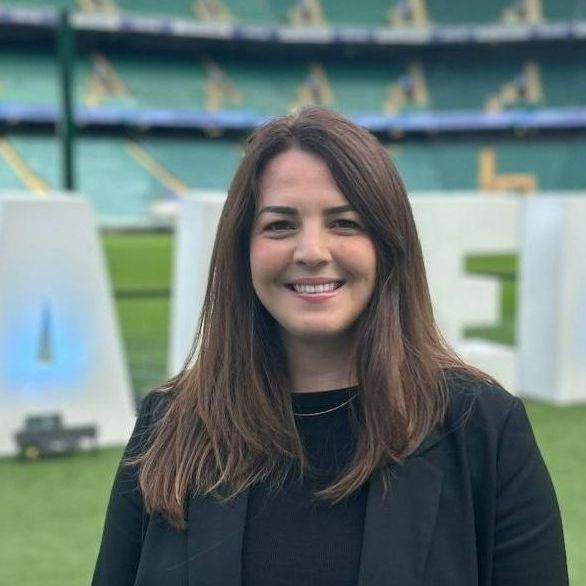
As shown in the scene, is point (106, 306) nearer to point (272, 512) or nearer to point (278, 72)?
point (272, 512)

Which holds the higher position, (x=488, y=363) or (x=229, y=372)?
(x=229, y=372)

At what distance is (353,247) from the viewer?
137 centimetres

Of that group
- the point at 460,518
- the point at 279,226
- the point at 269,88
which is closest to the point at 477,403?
the point at 460,518

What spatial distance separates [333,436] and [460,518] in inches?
8.7

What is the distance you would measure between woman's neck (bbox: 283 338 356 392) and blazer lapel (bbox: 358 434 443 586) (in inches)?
6.8

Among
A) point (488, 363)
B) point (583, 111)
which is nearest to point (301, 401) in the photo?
point (488, 363)

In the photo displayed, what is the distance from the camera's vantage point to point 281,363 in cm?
150

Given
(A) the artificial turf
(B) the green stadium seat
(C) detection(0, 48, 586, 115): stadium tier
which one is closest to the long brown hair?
(A) the artificial turf

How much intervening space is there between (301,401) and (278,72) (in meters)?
31.6

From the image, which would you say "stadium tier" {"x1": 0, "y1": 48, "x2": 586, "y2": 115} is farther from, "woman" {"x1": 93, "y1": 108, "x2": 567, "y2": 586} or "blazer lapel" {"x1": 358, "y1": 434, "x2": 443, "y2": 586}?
"blazer lapel" {"x1": 358, "y1": 434, "x2": 443, "y2": 586}

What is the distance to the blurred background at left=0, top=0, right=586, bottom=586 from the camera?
91.8 ft

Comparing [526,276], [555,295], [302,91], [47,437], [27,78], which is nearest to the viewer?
[47,437]

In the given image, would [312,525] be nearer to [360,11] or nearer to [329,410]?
[329,410]

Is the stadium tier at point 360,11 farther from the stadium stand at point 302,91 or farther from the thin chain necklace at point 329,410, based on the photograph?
the thin chain necklace at point 329,410
